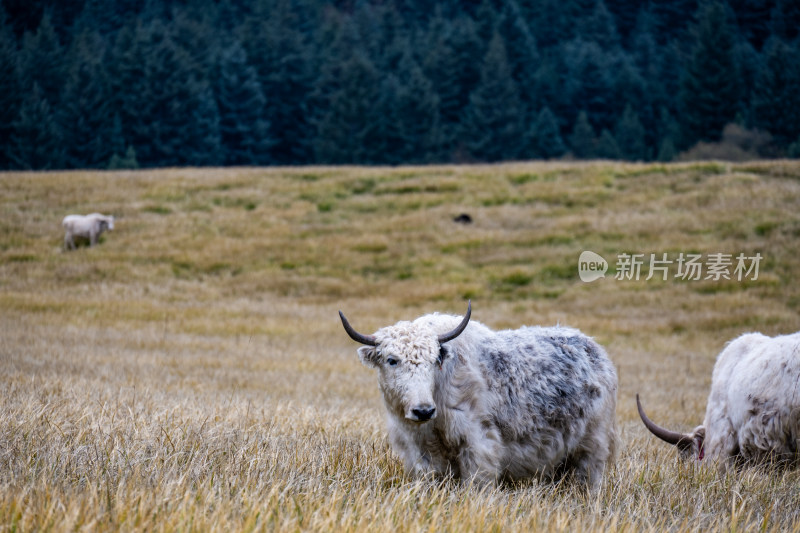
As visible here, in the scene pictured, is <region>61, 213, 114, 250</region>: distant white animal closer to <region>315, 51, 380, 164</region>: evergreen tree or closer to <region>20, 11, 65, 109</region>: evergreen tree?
<region>315, 51, 380, 164</region>: evergreen tree

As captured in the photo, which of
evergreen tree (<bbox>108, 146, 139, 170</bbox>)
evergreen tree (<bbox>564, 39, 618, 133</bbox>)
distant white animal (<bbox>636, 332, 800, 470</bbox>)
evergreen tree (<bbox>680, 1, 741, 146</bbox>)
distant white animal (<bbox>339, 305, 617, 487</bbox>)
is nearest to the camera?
distant white animal (<bbox>339, 305, 617, 487</bbox>)

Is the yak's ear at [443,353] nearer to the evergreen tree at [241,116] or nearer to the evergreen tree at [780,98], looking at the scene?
the evergreen tree at [780,98]

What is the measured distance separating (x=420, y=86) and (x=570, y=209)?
138 ft

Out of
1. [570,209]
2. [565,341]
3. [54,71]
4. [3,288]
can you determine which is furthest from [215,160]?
[565,341]

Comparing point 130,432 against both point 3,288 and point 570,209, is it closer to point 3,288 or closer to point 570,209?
point 3,288

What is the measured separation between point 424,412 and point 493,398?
91 cm

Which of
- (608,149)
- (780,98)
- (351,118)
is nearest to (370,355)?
(351,118)

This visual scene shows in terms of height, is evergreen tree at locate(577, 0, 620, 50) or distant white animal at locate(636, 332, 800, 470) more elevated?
evergreen tree at locate(577, 0, 620, 50)

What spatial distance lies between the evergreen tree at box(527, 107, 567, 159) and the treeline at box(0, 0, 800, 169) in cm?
21

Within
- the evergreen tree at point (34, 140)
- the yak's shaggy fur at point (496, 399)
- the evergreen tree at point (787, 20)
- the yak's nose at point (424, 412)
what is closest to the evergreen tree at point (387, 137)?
the evergreen tree at point (34, 140)

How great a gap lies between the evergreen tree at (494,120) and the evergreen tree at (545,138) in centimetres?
140

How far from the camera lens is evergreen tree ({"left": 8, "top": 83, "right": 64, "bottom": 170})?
6028 centimetres

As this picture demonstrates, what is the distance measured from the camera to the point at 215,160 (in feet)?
222

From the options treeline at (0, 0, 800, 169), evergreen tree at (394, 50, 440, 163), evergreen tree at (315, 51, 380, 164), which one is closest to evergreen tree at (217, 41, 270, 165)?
treeline at (0, 0, 800, 169)
